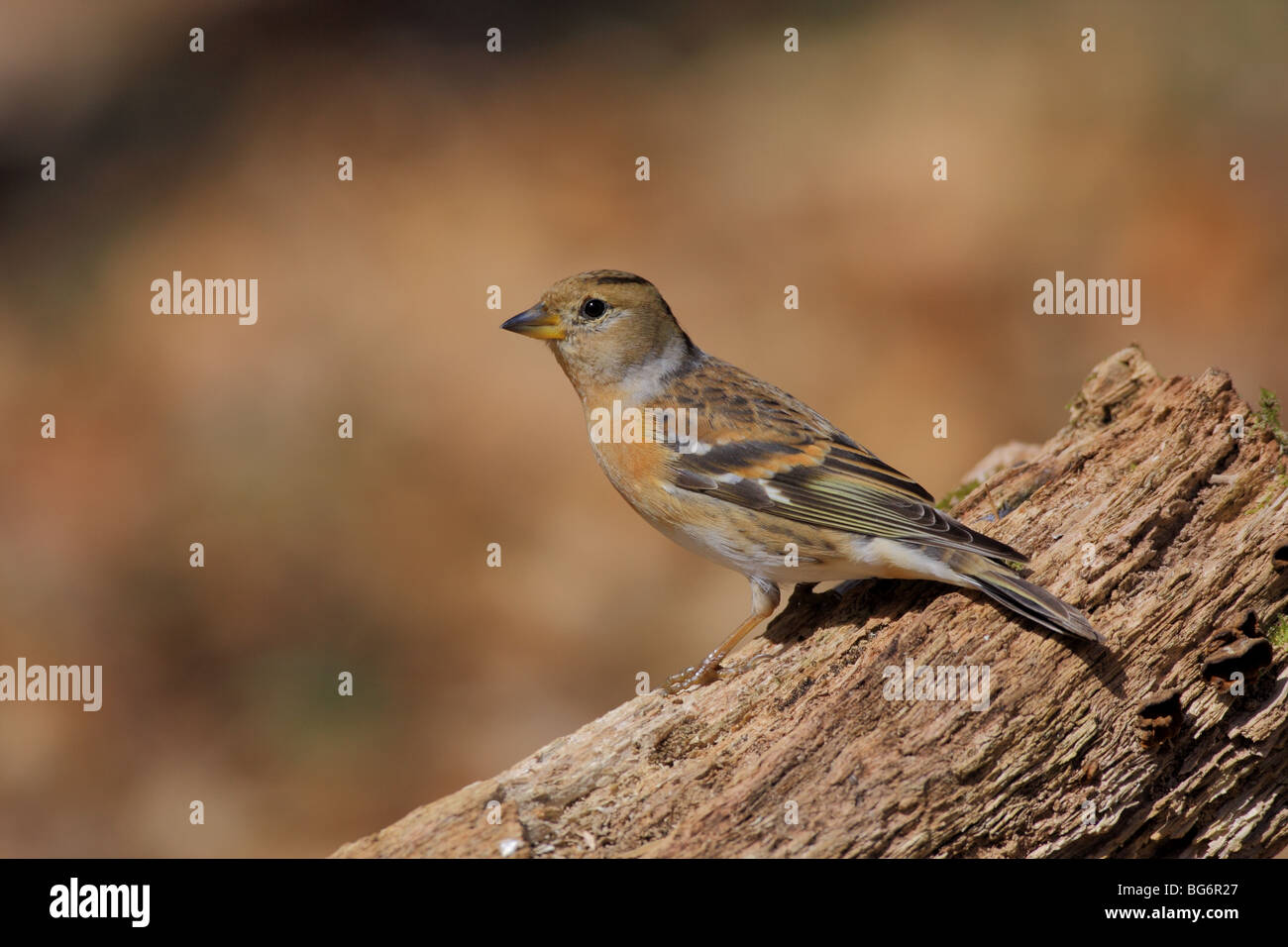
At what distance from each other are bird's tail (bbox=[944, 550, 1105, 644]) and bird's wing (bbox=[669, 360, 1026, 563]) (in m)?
0.08

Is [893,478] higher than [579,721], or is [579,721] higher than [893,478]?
[893,478]

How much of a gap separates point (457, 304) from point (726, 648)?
6.99 m

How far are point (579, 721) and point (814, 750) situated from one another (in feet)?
15.2

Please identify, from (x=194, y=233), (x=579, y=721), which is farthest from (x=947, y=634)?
(x=194, y=233)

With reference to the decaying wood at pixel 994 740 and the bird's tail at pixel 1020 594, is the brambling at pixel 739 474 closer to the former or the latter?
the bird's tail at pixel 1020 594

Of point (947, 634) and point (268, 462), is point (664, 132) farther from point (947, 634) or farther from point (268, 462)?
point (947, 634)

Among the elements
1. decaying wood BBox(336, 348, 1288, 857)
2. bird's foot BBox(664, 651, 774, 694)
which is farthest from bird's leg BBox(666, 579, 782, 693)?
decaying wood BBox(336, 348, 1288, 857)

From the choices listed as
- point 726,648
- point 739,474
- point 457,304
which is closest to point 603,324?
point 739,474

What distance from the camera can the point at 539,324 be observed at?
20.7ft

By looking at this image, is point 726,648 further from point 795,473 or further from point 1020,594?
point 1020,594

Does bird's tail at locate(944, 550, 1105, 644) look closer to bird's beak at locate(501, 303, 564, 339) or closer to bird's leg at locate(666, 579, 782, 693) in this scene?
bird's leg at locate(666, 579, 782, 693)

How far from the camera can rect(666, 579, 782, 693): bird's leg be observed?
557 cm

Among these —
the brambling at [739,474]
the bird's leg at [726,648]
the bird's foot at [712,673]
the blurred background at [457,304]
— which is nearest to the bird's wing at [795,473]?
the brambling at [739,474]

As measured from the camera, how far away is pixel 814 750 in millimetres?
4840
